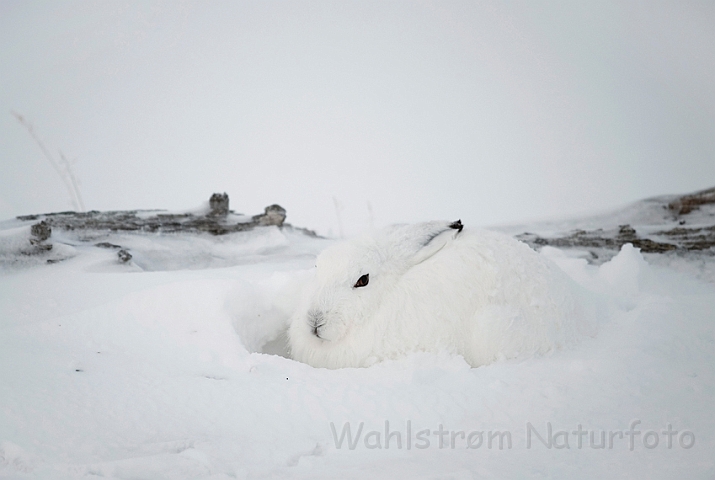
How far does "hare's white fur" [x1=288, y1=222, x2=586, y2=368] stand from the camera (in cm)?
315

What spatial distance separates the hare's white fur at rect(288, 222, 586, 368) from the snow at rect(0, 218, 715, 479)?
0.59 feet

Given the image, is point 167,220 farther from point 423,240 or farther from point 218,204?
point 423,240

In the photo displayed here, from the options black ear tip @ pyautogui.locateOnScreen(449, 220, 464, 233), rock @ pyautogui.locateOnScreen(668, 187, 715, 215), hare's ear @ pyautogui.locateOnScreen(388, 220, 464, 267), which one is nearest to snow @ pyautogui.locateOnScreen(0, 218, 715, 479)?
hare's ear @ pyautogui.locateOnScreen(388, 220, 464, 267)

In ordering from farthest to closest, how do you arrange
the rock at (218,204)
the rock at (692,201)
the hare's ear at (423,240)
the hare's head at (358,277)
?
the rock at (692,201) < the rock at (218,204) < the hare's ear at (423,240) < the hare's head at (358,277)

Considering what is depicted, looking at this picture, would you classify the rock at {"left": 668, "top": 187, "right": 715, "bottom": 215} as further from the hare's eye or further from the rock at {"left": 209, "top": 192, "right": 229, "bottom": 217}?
the rock at {"left": 209, "top": 192, "right": 229, "bottom": 217}

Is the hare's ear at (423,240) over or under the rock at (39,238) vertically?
under

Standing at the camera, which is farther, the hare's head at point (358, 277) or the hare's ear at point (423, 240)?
the hare's ear at point (423, 240)

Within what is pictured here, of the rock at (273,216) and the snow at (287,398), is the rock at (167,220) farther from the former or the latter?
the snow at (287,398)

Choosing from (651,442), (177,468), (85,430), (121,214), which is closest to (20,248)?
(121,214)

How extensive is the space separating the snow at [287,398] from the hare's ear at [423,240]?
891 millimetres

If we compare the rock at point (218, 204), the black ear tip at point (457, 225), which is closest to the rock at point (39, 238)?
the rock at point (218, 204)

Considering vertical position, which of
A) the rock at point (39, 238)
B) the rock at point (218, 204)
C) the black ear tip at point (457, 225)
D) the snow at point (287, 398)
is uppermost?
the rock at point (218, 204)

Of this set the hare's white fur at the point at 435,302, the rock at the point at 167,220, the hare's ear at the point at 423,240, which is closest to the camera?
the hare's white fur at the point at 435,302

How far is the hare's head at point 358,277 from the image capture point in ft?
10.9
